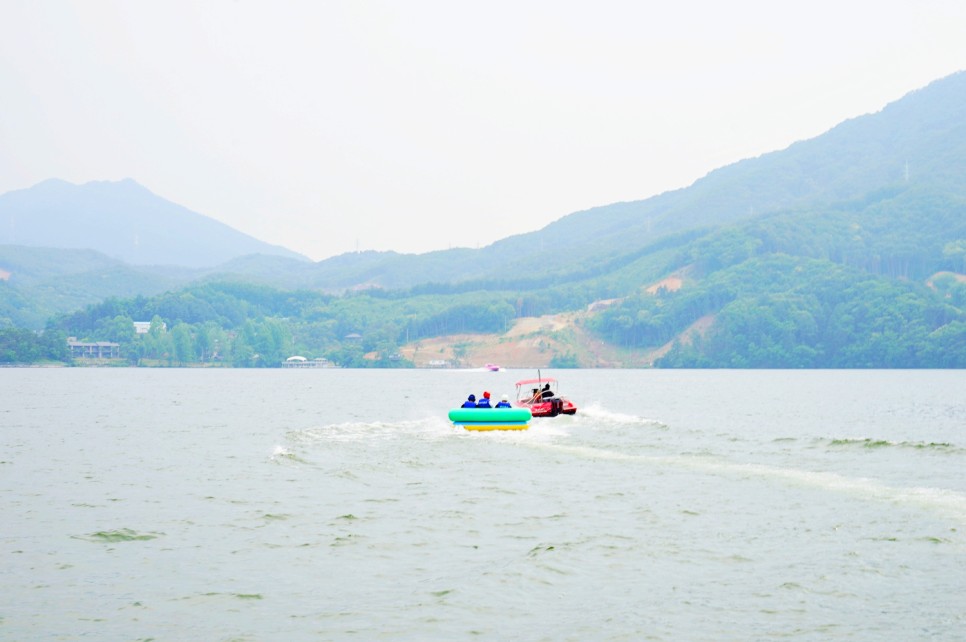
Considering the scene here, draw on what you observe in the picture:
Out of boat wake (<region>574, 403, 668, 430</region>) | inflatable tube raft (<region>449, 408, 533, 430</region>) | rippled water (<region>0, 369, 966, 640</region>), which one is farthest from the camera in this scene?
boat wake (<region>574, 403, 668, 430</region>)

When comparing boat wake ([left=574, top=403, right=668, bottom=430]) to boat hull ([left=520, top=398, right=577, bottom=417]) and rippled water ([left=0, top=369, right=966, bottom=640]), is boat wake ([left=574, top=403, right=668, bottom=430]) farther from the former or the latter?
rippled water ([left=0, top=369, right=966, bottom=640])

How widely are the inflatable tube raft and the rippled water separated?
1177 mm

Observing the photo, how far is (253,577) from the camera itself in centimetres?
2423

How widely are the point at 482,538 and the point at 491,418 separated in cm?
3212

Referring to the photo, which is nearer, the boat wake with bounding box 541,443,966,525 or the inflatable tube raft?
the boat wake with bounding box 541,443,966,525

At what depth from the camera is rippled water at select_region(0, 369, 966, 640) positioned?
2078 cm

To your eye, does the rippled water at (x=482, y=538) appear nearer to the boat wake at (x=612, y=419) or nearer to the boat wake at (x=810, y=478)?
the boat wake at (x=810, y=478)

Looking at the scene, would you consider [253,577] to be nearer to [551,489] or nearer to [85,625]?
[85,625]

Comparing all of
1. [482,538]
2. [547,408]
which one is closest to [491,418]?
[547,408]

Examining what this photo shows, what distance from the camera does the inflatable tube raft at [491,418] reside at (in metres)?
61.3

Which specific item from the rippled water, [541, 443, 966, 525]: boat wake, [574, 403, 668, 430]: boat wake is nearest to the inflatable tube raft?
the rippled water

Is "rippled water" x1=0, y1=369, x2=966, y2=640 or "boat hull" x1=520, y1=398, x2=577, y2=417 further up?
"boat hull" x1=520, y1=398, x2=577, y2=417

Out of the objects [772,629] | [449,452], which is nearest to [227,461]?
[449,452]

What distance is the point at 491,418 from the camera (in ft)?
201
